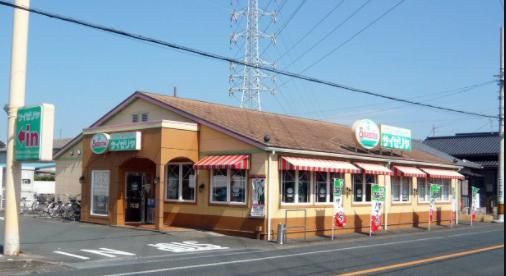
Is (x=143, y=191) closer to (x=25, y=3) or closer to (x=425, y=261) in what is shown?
(x=25, y=3)

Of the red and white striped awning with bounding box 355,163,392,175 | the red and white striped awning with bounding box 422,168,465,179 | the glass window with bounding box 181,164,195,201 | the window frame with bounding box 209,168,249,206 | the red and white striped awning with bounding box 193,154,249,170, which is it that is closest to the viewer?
the red and white striped awning with bounding box 193,154,249,170

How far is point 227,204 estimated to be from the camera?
22.1 metres

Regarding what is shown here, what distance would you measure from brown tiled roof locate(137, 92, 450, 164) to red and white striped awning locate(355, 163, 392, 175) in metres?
0.52

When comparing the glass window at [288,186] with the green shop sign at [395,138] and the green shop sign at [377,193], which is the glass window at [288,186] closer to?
the green shop sign at [377,193]

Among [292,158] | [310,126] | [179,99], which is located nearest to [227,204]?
[292,158]

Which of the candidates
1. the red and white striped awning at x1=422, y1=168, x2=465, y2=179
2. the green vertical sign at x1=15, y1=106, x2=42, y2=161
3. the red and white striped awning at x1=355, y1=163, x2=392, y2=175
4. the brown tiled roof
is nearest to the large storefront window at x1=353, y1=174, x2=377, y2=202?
the red and white striped awning at x1=355, y1=163, x2=392, y2=175

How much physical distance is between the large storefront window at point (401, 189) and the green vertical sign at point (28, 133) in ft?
60.2

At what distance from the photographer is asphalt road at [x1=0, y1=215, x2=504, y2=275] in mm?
13188

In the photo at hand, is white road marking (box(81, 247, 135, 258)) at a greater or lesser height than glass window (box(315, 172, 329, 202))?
lesser

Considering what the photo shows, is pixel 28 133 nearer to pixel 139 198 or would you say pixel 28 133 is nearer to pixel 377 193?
pixel 139 198

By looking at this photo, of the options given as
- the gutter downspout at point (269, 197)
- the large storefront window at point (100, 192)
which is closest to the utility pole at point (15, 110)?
the gutter downspout at point (269, 197)

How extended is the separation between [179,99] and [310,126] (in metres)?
7.02

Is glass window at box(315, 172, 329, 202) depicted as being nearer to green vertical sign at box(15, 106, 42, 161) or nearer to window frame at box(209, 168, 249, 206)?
window frame at box(209, 168, 249, 206)

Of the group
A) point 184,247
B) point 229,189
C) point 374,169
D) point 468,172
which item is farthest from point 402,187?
point 468,172
